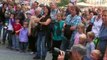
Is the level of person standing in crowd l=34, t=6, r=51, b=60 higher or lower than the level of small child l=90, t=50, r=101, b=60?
lower

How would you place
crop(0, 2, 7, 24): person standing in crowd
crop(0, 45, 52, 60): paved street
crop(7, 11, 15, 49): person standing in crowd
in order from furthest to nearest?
crop(0, 2, 7, 24): person standing in crowd < crop(7, 11, 15, 49): person standing in crowd < crop(0, 45, 52, 60): paved street

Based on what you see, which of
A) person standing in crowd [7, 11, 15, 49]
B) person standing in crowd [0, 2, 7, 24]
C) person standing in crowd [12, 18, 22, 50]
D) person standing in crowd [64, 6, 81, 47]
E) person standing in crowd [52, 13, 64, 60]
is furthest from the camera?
A: person standing in crowd [0, 2, 7, 24]

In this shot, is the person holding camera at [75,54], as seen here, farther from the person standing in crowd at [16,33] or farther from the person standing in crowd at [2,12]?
the person standing in crowd at [2,12]

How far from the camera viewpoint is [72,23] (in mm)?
10047

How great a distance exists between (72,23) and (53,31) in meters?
1.44

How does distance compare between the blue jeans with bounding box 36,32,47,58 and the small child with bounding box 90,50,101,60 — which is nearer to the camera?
the small child with bounding box 90,50,101,60

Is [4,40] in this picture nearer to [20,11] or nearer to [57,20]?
[20,11]

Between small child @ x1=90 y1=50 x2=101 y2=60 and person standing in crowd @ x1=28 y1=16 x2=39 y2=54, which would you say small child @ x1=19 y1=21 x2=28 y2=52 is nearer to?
person standing in crowd @ x1=28 y1=16 x2=39 y2=54

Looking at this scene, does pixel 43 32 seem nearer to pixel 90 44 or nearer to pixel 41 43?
pixel 41 43

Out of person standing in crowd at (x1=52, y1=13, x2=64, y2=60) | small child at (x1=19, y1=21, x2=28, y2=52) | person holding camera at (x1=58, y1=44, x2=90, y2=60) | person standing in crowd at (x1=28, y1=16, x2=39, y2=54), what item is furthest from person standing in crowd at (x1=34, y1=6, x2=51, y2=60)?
person holding camera at (x1=58, y1=44, x2=90, y2=60)

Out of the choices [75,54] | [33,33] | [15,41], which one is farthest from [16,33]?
[75,54]

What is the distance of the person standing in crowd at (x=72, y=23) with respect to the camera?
9.86 metres

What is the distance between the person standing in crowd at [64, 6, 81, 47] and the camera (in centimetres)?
986

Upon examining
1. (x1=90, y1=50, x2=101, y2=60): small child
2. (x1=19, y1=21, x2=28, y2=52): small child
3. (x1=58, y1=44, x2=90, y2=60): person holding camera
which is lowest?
(x1=19, y1=21, x2=28, y2=52): small child
